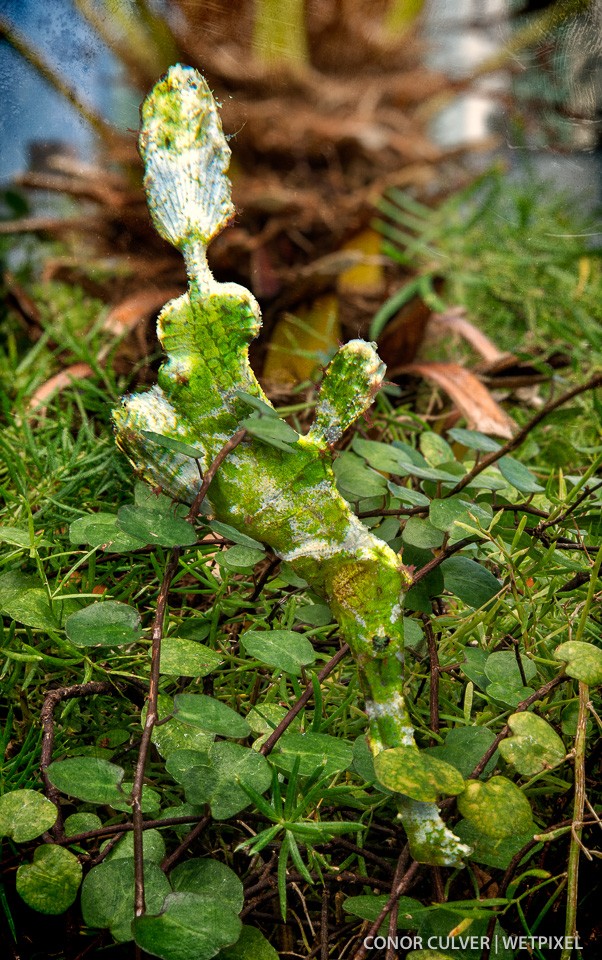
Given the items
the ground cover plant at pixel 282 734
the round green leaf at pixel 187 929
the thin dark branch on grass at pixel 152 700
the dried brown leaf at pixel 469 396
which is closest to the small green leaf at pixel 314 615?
the ground cover plant at pixel 282 734

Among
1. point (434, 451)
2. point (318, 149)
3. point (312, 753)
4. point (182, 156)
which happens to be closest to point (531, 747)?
point (312, 753)

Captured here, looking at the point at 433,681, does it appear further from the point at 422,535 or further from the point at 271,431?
the point at 271,431

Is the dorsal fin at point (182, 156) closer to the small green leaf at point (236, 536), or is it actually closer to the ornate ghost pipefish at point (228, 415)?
the ornate ghost pipefish at point (228, 415)

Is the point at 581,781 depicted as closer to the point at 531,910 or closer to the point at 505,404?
the point at 531,910

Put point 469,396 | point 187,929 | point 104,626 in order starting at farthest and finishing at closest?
point 469,396
point 104,626
point 187,929

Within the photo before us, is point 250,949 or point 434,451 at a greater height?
point 434,451
